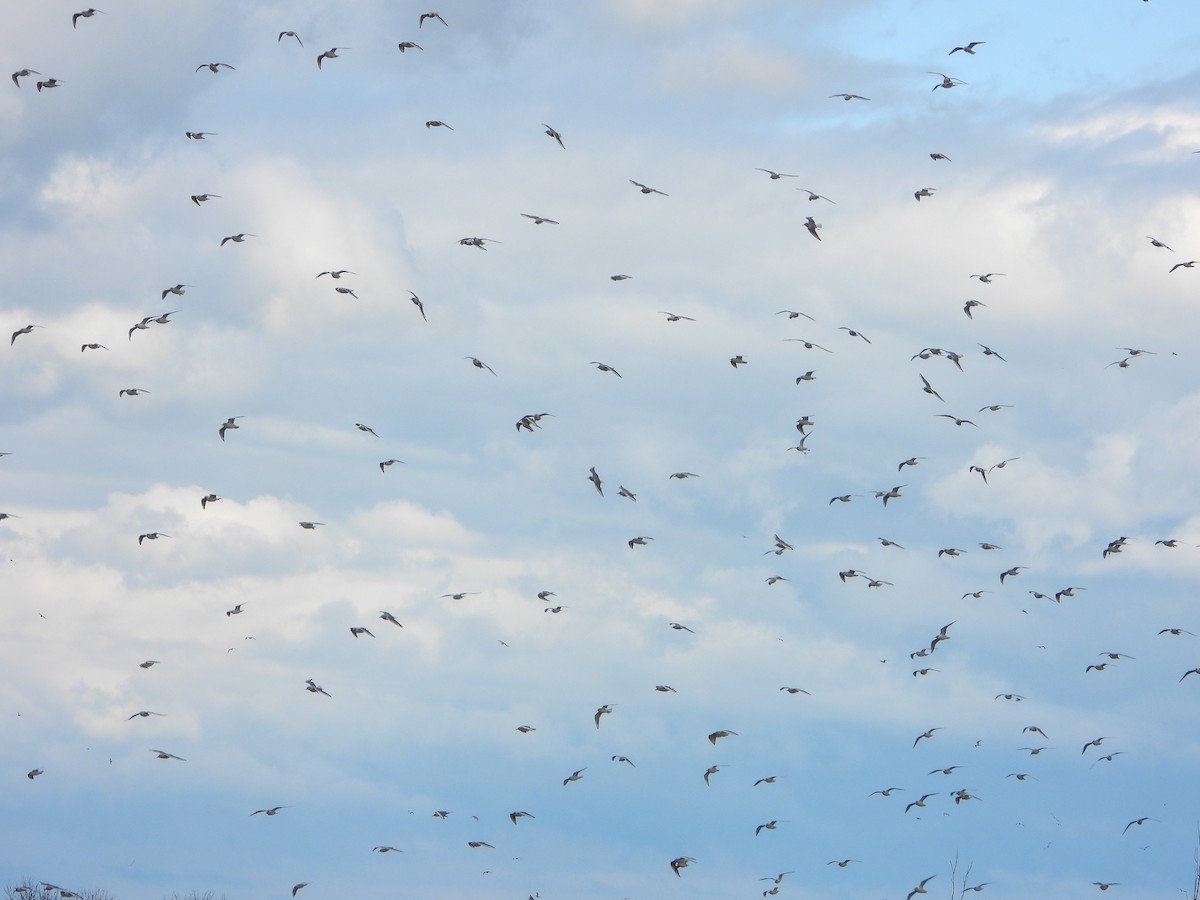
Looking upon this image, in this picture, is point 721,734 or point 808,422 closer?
point 721,734

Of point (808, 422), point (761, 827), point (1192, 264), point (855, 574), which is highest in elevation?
point (1192, 264)

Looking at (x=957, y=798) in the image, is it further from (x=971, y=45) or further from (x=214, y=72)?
(x=214, y=72)

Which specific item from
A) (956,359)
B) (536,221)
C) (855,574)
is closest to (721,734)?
(855,574)

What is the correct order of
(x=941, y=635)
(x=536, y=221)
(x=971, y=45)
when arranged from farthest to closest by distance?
1. (x=941, y=635)
2. (x=971, y=45)
3. (x=536, y=221)

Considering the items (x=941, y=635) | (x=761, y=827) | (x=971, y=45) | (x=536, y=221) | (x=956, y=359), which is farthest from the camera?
(x=941, y=635)

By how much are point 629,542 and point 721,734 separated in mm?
13200

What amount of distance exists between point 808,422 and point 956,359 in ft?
48.3

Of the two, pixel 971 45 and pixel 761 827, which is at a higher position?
pixel 971 45

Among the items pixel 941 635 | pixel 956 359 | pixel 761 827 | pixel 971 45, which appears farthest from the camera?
pixel 941 635

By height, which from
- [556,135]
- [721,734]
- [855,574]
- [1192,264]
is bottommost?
[721,734]

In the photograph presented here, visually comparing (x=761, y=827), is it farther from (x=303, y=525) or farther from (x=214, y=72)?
(x=214, y=72)

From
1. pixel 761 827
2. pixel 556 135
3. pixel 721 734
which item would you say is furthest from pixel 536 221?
pixel 761 827

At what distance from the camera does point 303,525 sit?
90750 millimetres

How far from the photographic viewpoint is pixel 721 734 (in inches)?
3770
